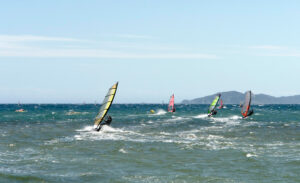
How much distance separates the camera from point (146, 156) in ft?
76.7

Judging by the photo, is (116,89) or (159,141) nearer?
(159,141)

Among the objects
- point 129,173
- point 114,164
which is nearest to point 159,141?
point 114,164

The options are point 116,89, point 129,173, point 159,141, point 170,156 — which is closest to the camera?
point 129,173

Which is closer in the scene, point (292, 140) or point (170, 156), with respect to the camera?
point (170, 156)

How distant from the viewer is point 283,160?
2186 centimetres

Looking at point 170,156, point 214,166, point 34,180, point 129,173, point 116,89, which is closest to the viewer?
point 34,180

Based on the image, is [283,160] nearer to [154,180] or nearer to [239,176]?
[239,176]

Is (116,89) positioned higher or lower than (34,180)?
higher

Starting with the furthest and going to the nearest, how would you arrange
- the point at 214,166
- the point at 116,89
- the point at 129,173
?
the point at 116,89
the point at 214,166
the point at 129,173

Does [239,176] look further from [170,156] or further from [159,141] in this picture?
[159,141]

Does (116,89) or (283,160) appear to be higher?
(116,89)

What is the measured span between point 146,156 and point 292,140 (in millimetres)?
14398

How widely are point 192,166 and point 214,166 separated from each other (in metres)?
1.10

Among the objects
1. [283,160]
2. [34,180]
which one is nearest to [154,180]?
[34,180]
